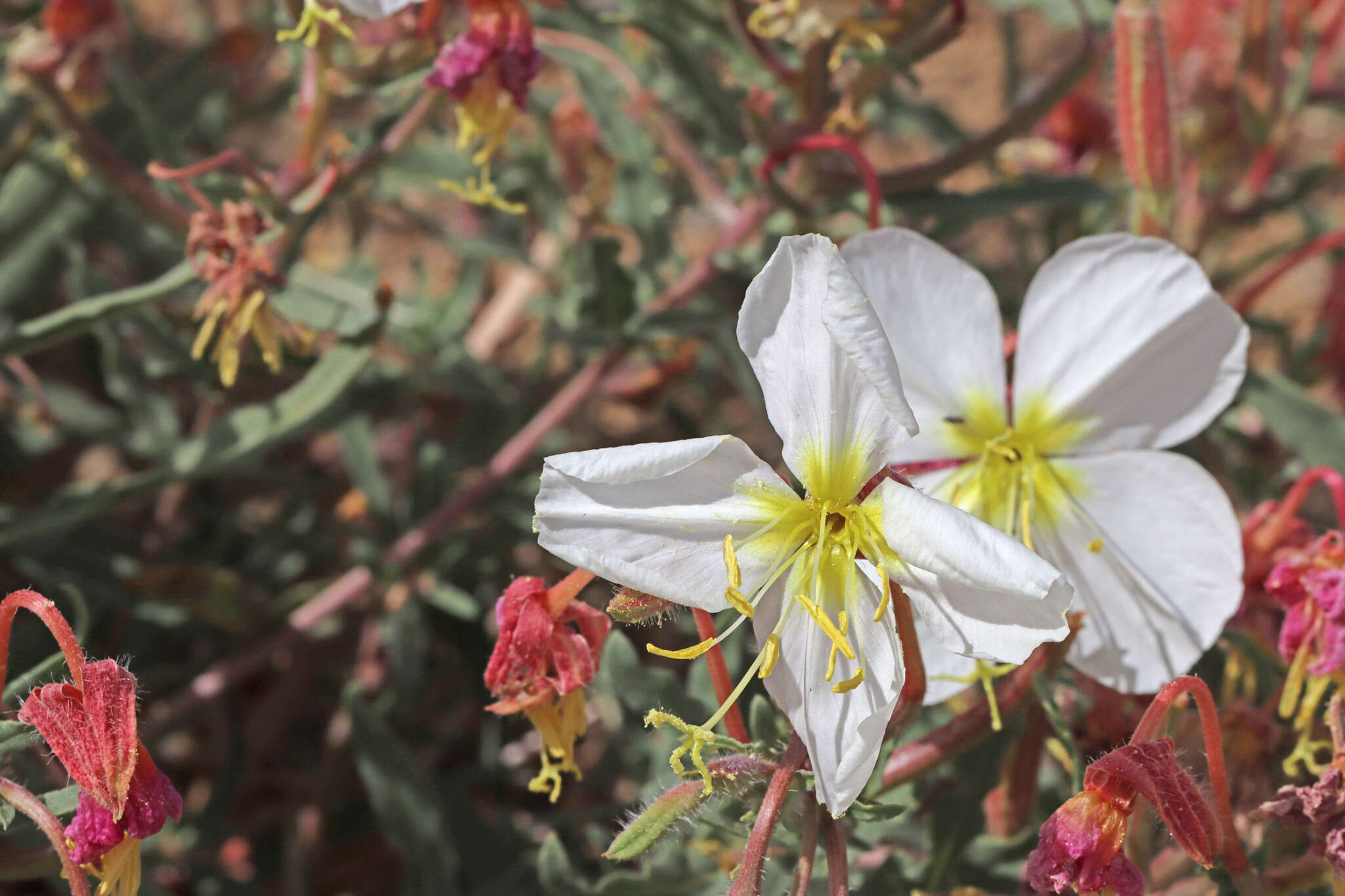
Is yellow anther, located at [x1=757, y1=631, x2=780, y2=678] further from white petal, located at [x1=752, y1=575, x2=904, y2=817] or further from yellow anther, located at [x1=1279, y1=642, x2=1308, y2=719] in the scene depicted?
yellow anther, located at [x1=1279, y1=642, x2=1308, y2=719]

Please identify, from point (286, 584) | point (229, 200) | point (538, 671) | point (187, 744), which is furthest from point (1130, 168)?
point (187, 744)

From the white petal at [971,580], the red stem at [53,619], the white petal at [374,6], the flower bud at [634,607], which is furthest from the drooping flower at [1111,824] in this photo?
the white petal at [374,6]

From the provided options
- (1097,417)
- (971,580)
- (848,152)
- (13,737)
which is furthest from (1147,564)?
(13,737)

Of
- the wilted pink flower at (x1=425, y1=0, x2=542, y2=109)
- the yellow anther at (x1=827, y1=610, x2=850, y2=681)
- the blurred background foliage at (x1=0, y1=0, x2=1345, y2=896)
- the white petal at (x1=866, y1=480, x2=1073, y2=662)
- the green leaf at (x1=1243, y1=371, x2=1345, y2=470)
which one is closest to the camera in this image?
the white petal at (x1=866, y1=480, x2=1073, y2=662)

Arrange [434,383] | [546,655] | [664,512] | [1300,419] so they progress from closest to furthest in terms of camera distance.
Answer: [664,512] < [546,655] < [1300,419] < [434,383]

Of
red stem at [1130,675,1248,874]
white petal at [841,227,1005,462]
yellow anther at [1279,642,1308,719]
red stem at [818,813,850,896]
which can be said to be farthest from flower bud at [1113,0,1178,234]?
red stem at [818,813,850,896]

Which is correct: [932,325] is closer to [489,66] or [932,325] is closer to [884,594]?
[884,594]

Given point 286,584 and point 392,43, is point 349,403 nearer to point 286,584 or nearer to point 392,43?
point 286,584
